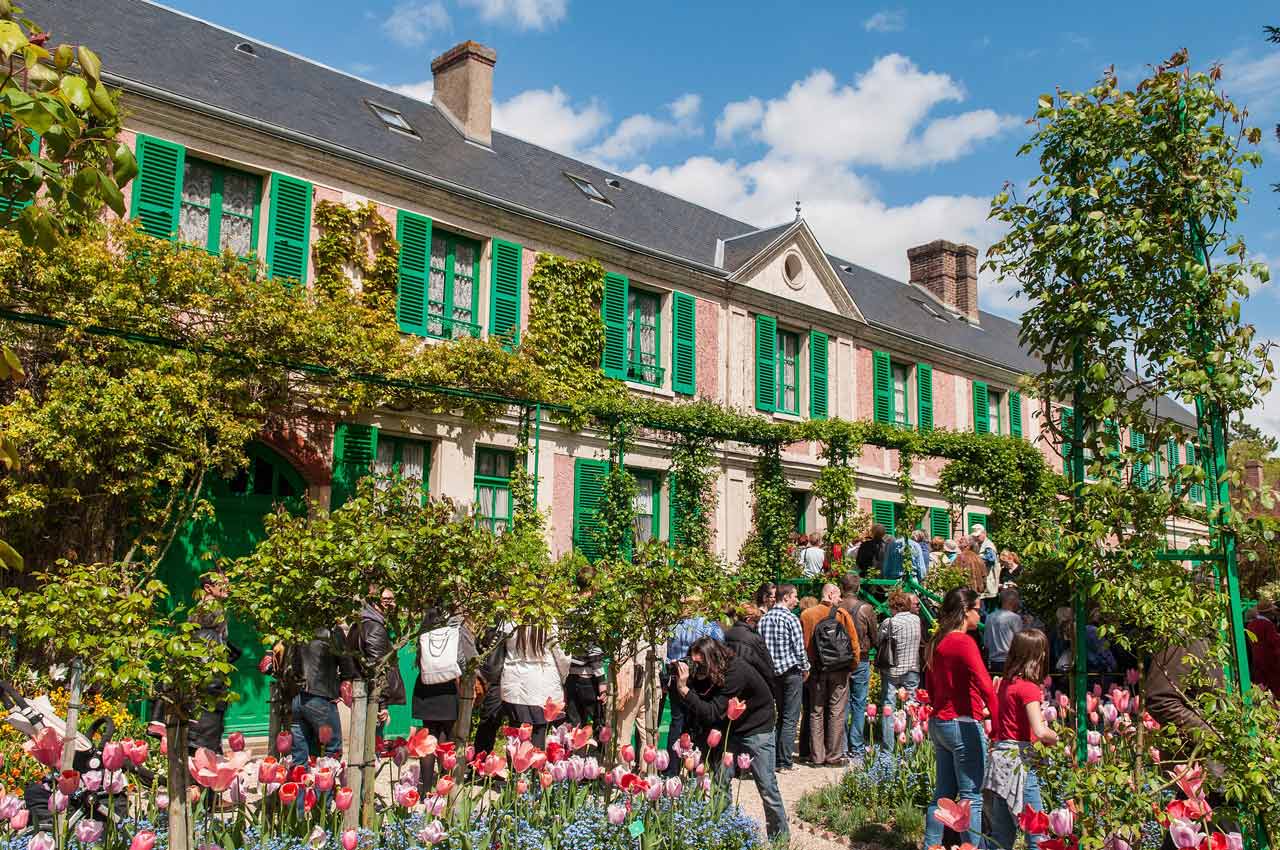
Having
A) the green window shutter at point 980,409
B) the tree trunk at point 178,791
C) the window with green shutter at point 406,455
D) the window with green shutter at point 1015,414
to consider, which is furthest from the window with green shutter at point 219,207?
the window with green shutter at point 1015,414

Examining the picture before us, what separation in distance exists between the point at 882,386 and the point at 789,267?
321 cm

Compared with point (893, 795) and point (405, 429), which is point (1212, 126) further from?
point (405, 429)

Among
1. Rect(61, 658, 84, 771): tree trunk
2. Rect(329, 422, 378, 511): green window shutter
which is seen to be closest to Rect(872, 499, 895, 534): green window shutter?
Rect(329, 422, 378, 511): green window shutter

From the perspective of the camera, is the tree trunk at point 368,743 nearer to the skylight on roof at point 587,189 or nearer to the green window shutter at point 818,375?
the skylight on roof at point 587,189

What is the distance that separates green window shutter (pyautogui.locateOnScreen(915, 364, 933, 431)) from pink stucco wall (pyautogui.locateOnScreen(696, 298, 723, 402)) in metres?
5.62

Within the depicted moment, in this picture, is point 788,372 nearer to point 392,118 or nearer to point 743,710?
point 392,118

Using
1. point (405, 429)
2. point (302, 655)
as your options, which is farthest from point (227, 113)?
point (302, 655)

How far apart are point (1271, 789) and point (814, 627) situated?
241 inches

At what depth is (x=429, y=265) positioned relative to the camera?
43.8ft

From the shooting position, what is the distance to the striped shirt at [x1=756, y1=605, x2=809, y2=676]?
9094 millimetres

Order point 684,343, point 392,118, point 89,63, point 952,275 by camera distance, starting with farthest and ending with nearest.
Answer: point 952,275
point 684,343
point 392,118
point 89,63

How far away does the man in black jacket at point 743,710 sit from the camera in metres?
6.52

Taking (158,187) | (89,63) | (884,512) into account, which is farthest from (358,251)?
(884,512)

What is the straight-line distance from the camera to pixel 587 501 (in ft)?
47.9
